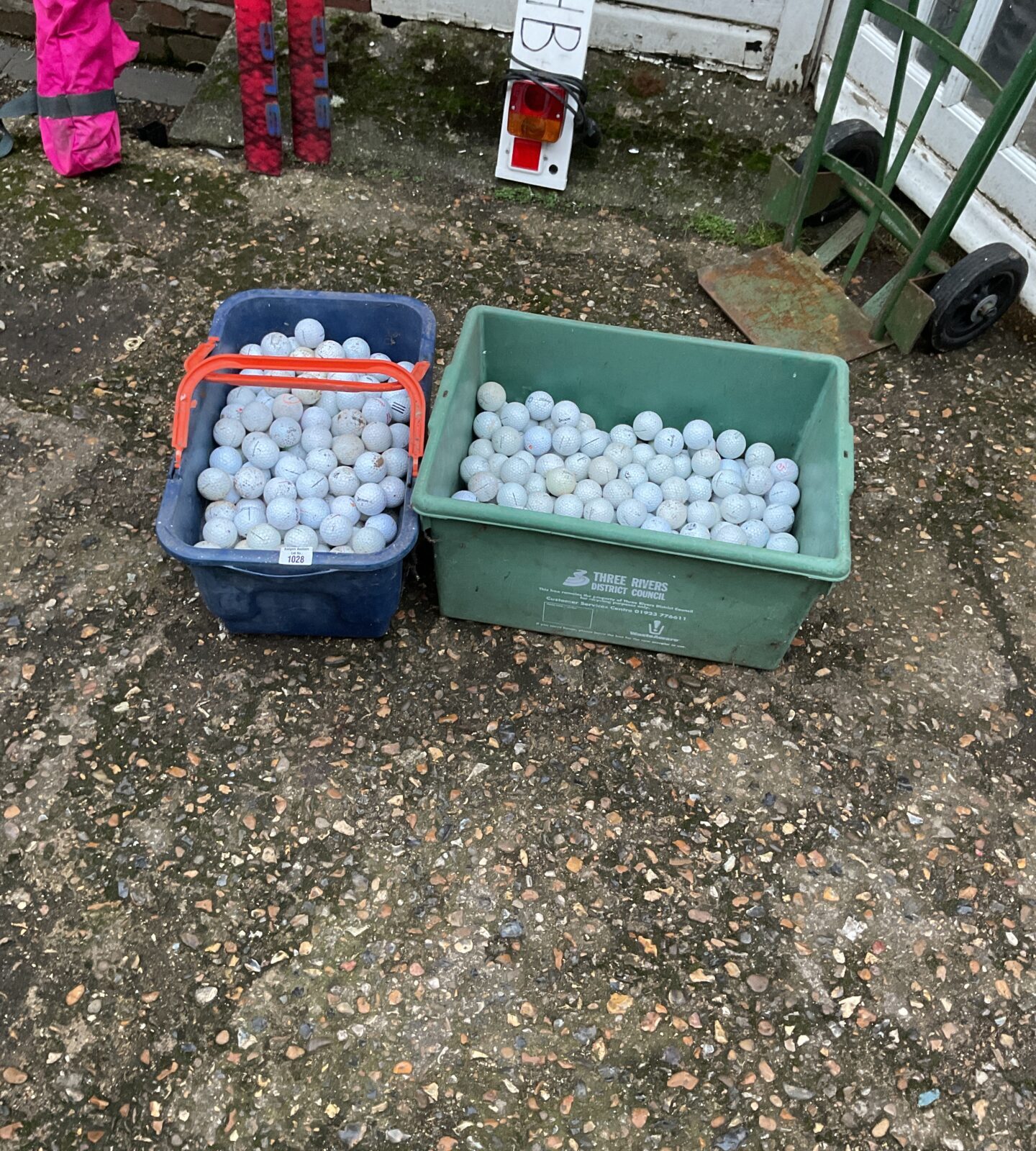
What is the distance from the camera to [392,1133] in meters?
1.99

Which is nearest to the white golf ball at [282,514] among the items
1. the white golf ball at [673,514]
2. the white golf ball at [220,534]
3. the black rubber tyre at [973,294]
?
the white golf ball at [220,534]

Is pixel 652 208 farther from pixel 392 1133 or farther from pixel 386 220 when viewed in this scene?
pixel 392 1133

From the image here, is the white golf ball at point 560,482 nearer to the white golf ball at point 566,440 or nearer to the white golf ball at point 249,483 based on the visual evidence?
the white golf ball at point 566,440

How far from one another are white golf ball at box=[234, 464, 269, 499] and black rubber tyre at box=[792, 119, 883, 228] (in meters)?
2.66

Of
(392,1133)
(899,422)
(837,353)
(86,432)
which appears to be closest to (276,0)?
(86,432)

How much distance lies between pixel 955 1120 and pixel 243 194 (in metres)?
4.24

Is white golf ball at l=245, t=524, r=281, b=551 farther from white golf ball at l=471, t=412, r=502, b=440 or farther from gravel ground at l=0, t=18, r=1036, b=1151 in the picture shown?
white golf ball at l=471, t=412, r=502, b=440

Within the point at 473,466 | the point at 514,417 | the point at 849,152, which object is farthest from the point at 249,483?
the point at 849,152

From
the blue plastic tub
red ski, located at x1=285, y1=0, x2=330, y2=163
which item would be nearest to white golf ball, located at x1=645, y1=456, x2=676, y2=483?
the blue plastic tub

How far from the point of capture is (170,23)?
5.14m

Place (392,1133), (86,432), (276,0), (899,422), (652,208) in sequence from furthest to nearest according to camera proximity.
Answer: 1. (276,0)
2. (652,208)
3. (899,422)
4. (86,432)
5. (392,1133)

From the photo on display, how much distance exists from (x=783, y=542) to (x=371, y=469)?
1248 mm

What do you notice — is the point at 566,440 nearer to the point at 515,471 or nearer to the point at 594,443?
the point at 594,443

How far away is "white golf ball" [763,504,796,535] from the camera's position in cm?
280
